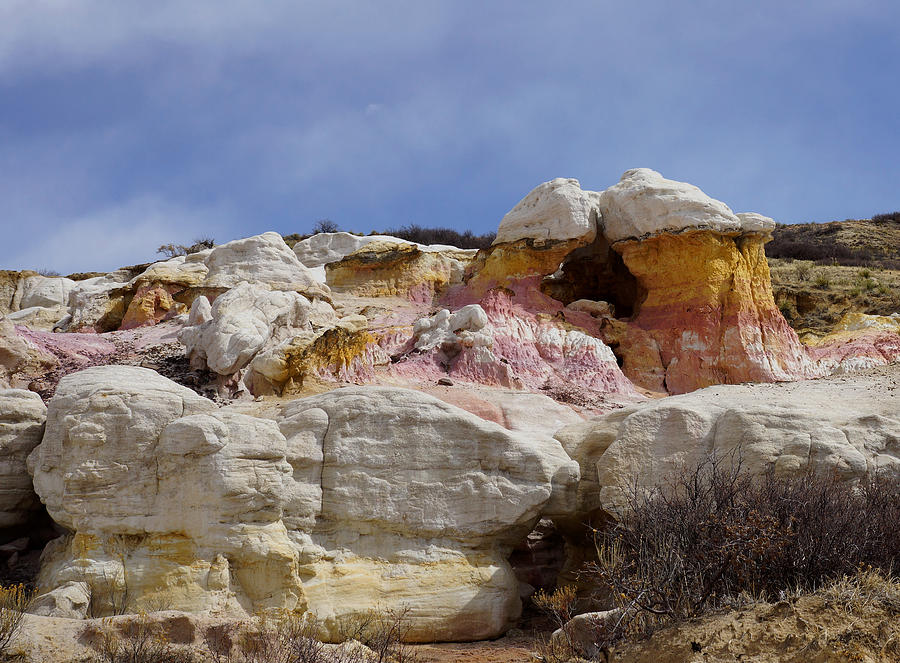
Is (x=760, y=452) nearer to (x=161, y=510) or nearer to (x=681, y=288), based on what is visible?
(x=161, y=510)

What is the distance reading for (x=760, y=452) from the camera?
984cm

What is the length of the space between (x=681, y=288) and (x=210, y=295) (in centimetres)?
980

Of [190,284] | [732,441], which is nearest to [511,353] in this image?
[732,441]

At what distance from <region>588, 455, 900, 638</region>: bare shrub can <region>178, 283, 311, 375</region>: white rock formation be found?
21.6ft

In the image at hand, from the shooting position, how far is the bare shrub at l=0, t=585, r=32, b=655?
264 inches

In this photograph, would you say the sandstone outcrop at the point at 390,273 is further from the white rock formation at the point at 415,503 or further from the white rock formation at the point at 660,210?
the white rock formation at the point at 415,503

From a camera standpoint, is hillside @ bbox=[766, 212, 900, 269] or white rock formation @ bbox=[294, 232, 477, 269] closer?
white rock formation @ bbox=[294, 232, 477, 269]

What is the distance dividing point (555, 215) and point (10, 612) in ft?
44.0

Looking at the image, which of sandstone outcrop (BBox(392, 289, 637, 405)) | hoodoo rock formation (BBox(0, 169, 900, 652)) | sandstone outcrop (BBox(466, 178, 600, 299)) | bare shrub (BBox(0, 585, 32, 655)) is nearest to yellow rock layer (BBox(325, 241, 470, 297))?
sandstone outcrop (BBox(466, 178, 600, 299))

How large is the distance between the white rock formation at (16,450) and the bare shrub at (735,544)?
6.36 meters

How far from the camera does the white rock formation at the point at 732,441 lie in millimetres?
9844

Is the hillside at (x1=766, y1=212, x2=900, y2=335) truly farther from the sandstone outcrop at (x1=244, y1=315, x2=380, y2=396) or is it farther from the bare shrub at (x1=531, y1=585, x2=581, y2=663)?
the bare shrub at (x1=531, y1=585, x2=581, y2=663)

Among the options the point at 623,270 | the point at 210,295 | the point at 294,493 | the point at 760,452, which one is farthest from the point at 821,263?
the point at 294,493

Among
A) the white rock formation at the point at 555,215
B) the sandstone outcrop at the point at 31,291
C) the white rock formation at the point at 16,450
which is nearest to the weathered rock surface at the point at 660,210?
the white rock formation at the point at 555,215
